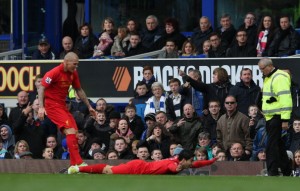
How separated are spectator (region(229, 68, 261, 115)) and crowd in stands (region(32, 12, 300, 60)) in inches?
45.1

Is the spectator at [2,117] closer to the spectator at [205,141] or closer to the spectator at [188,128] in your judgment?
the spectator at [188,128]

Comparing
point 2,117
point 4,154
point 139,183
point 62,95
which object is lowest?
point 4,154

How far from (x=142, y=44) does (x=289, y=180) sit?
29.8ft

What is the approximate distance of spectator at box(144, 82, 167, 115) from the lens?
864 inches

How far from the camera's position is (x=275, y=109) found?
18.4 meters

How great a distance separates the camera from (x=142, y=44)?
24.2m

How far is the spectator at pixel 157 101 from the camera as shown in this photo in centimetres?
2194

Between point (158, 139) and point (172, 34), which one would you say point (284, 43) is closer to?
point (172, 34)

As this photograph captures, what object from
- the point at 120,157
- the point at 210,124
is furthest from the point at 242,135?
the point at 120,157

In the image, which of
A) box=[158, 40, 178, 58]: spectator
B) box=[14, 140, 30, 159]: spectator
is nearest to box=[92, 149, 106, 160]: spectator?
box=[14, 140, 30, 159]: spectator

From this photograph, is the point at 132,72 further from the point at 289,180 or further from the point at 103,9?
the point at 289,180

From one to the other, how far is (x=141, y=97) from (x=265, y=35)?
240 cm

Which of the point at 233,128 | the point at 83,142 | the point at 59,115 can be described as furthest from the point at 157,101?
the point at 59,115

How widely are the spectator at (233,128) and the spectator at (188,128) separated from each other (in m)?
0.43
